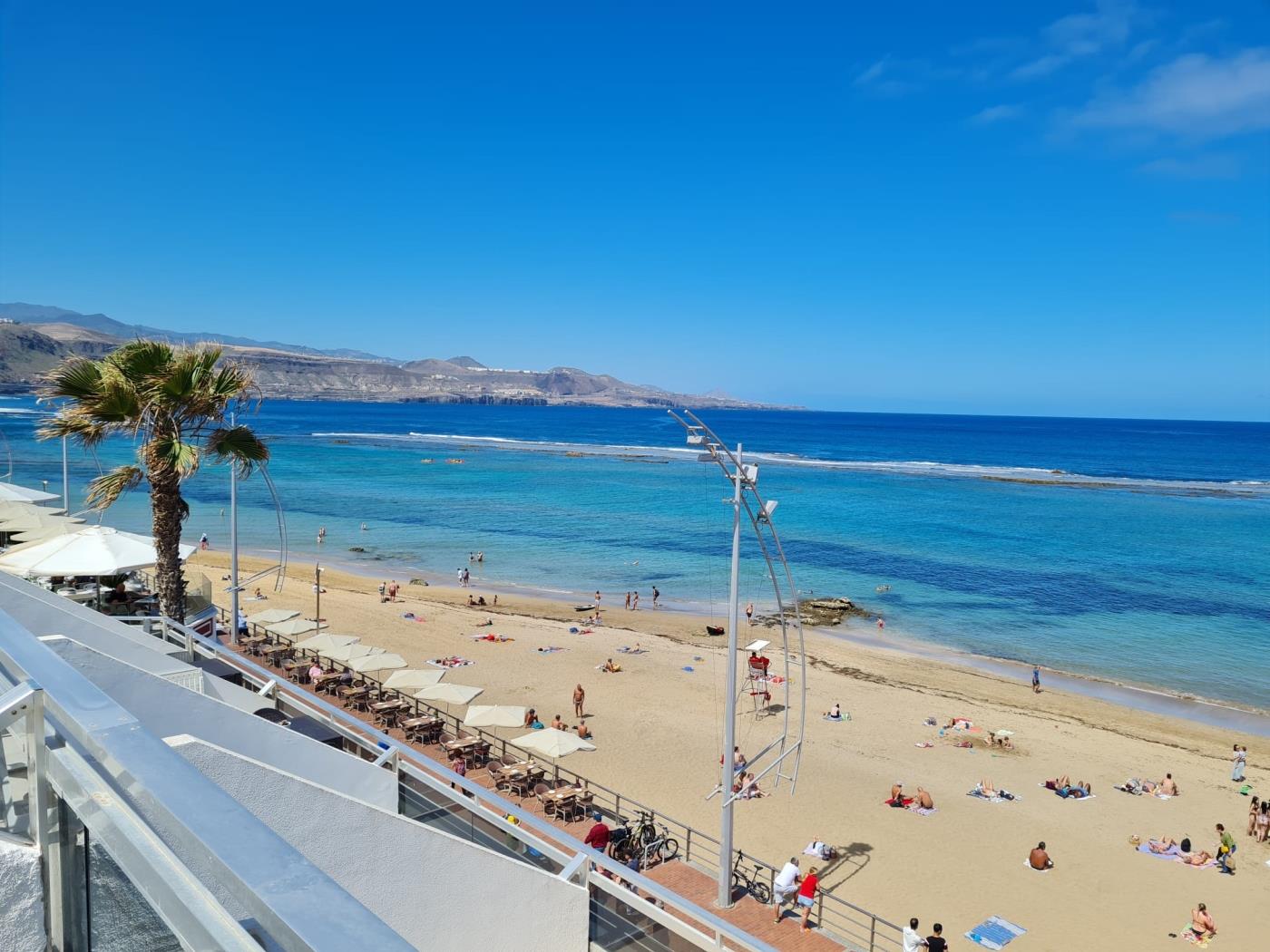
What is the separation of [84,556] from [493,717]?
890 centimetres

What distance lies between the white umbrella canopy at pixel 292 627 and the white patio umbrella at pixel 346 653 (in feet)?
6.53

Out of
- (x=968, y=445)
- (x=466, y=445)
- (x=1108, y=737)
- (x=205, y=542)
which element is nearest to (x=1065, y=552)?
(x=1108, y=737)

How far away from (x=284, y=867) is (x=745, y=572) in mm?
46709

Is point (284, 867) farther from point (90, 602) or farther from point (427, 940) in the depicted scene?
point (90, 602)

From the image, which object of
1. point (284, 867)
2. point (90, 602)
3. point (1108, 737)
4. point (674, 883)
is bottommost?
point (1108, 737)

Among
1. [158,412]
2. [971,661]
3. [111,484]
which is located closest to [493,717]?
[111,484]

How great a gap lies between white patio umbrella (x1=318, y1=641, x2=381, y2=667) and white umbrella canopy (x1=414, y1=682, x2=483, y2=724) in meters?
2.50

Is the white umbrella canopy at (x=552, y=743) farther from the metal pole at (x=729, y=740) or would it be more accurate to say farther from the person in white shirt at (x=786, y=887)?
the metal pole at (x=729, y=740)

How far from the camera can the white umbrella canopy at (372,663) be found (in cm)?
2227

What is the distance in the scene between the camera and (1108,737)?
2458 cm

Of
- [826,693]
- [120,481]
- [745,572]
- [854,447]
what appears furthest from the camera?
[854,447]

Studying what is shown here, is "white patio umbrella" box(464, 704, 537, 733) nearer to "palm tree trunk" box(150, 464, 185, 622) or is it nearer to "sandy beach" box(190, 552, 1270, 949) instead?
"sandy beach" box(190, 552, 1270, 949)

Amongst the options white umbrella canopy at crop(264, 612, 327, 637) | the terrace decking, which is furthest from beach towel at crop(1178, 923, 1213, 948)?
white umbrella canopy at crop(264, 612, 327, 637)

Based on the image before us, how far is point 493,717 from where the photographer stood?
19.6 meters
